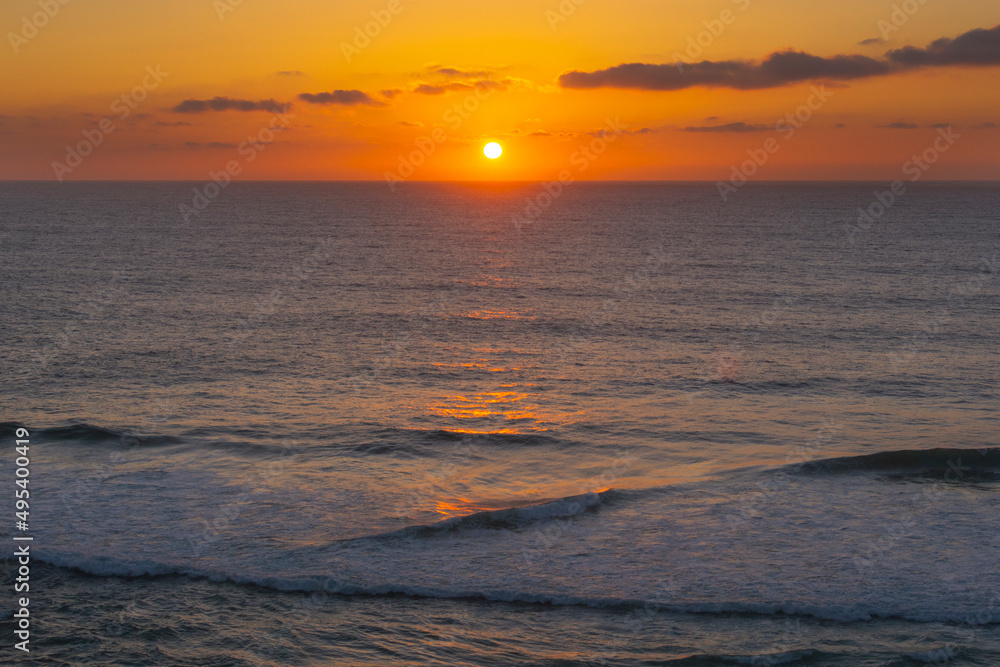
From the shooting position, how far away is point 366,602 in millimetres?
13664

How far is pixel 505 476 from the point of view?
814 inches

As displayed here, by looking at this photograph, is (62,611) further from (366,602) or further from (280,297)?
(280,297)

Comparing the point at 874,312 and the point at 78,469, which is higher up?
the point at 874,312

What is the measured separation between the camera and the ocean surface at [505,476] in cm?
1277

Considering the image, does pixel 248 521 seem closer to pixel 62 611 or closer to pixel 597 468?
pixel 62 611

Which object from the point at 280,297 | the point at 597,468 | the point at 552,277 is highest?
the point at 552,277

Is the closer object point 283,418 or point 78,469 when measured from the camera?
point 78,469

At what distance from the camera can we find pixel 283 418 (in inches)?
995

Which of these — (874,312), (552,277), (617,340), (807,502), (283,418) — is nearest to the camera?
(807,502)

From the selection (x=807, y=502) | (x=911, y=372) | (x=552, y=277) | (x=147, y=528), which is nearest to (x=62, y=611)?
(x=147, y=528)

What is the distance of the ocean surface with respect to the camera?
12766 millimetres

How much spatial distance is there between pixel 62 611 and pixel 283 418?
489 inches

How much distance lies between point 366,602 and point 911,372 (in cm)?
2610

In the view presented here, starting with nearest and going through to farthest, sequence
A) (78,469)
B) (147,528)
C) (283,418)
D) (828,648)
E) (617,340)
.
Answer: (828,648), (147,528), (78,469), (283,418), (617,340)
